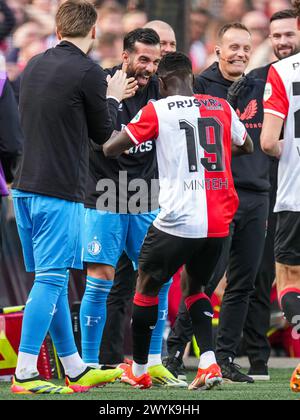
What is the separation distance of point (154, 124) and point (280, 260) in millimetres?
1081

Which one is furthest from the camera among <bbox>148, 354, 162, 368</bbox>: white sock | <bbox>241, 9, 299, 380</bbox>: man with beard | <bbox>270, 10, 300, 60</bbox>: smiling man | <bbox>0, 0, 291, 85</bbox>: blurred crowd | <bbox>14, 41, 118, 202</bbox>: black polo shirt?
<bbox>0, 0, 291, 85</bbox>: blurred crowd

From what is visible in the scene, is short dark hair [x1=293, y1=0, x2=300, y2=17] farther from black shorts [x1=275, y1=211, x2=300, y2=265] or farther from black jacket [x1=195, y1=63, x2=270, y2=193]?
black jacket [x1=195, y1=63, x2=270, y2=193]

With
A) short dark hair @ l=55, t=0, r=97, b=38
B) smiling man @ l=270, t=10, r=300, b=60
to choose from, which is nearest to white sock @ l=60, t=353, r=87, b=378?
short dark hair @ l=55, t=0, r=97, b=38

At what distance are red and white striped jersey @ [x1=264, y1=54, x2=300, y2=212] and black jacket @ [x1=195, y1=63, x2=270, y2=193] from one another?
1.56 meters

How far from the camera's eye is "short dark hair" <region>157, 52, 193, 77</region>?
6781 millimetres

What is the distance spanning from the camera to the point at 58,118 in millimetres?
6465

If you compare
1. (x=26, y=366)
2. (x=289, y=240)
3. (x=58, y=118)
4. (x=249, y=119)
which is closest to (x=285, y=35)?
(x=249, y=119)

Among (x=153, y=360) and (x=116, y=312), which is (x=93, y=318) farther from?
(x=116, y=312)

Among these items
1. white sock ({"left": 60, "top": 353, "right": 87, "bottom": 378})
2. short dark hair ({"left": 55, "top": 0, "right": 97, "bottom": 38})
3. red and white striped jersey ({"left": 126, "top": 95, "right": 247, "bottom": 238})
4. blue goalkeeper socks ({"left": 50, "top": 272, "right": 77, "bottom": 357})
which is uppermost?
short dark hair ({"left": 55, "top": 0, "right": 97, "bottom": 38})

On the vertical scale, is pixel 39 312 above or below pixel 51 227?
below

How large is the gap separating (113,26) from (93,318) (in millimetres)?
4760

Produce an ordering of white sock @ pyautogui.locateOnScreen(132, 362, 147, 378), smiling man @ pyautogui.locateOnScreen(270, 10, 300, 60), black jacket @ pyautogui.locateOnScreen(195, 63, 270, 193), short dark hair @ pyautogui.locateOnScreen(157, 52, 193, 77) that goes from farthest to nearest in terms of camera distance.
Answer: smiling man @ pyautogui.locateOnScreen(270, 10, 300, 60) < black jacket @ pyautogui.locateOnScreen(195, 63, 270, 193) < white sock @ pyautogui.locateOnScreen(132, 362, 147, 378) < short dark hair @ pyautogui.locateOnScreen(157, 52, 193, 77)

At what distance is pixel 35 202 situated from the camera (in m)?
6.45

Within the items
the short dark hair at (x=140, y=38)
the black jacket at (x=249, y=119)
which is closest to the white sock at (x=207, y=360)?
the black jacket at (x=249, y=119)
